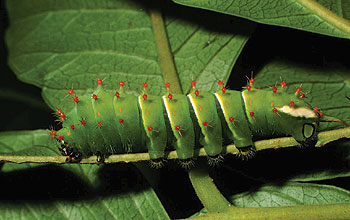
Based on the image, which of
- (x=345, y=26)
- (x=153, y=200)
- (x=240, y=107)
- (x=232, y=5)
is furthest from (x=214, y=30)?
(x=153, y=200)

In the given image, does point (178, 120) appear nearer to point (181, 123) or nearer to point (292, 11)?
point (181, 123)

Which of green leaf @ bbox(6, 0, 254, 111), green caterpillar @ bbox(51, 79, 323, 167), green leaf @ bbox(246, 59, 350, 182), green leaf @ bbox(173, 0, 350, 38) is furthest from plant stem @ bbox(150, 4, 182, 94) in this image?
green leaf @ bbox(246, 59, 350, 182)

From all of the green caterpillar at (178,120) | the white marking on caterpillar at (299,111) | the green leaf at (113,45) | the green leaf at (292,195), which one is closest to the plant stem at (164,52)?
the green leaf at (113,45)

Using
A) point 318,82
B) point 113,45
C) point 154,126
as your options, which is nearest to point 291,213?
point 154,126

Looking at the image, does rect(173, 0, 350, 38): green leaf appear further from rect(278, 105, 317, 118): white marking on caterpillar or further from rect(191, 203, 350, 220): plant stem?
rect(191, 203, 350, 220): plant stem

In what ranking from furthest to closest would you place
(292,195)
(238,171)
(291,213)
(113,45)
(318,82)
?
(113,45), (318,82), (238,171), (292,195), (291,213)

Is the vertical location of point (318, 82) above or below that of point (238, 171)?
above

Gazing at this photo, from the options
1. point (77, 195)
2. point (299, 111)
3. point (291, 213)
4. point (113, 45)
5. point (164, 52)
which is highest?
point (113, 45)
